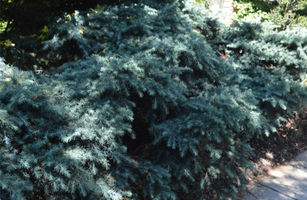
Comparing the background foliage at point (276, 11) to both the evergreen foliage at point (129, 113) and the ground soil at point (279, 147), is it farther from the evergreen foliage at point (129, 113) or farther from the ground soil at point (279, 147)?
the evergreen foliage at point (129, 113)

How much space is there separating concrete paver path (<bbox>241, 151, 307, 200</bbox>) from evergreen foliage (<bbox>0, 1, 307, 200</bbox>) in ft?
1.50

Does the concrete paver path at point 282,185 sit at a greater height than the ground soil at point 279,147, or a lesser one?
lesser

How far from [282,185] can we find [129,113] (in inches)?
95.6

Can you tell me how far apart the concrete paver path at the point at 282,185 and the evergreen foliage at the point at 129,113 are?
0.46 metres

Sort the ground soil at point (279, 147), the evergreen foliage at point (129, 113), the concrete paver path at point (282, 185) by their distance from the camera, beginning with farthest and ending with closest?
the ground soil at point (279, 147)
the concrete paver path at point (282, 185)
the evergreen foliage at point (129, 113)

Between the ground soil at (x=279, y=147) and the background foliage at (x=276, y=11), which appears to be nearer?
the ground soil at (x=279, y=147)

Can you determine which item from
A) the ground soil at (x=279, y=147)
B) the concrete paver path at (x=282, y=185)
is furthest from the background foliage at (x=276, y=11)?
the concrete paver path at (x=282, y=185)

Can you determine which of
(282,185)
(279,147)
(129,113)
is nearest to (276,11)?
(279,147)

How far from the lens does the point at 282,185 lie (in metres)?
3.79

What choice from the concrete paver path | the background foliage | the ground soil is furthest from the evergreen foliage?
the background foliage

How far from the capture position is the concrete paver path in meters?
3.53

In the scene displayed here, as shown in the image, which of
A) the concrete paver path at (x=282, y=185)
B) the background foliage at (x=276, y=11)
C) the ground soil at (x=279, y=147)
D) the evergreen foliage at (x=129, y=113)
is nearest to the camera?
the evergreen foliage at (x=129, y=113)

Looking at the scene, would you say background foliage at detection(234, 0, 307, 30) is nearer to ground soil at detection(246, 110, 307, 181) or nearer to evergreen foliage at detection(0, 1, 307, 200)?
ground soil at detection(246, 110, 307, 181)

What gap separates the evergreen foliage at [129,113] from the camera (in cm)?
217
